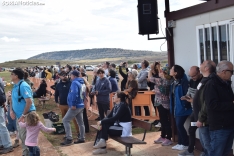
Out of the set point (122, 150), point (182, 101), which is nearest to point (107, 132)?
point (122, 150)

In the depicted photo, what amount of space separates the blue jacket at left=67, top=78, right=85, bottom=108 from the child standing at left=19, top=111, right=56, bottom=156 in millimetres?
1695

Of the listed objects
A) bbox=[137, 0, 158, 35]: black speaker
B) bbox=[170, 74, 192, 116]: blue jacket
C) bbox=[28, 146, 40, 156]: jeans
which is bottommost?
bbox=[28, 146, 40, 156]: jeans

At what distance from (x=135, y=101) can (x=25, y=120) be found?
4159mm

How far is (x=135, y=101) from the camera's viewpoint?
982 centimetres

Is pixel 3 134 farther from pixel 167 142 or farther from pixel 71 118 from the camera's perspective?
pixel 167 142

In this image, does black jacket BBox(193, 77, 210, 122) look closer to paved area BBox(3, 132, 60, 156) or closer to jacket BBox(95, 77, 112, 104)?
paved area BBox(3, 132, 60, 156)

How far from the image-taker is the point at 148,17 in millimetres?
7746

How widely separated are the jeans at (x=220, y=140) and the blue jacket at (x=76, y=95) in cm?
→ 395

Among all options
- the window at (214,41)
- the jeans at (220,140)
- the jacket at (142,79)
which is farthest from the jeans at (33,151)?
the jacket at (142,79)

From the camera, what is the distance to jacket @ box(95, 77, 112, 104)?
9.34 metres

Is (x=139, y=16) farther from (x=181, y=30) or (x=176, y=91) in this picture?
(x=176, y=91)

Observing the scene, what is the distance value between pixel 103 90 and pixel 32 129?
334cm

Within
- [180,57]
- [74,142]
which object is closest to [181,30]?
[180,57]

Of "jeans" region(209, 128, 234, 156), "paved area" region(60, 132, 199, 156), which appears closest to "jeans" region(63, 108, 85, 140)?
"paved area" region(60, 132, 199, 156)
